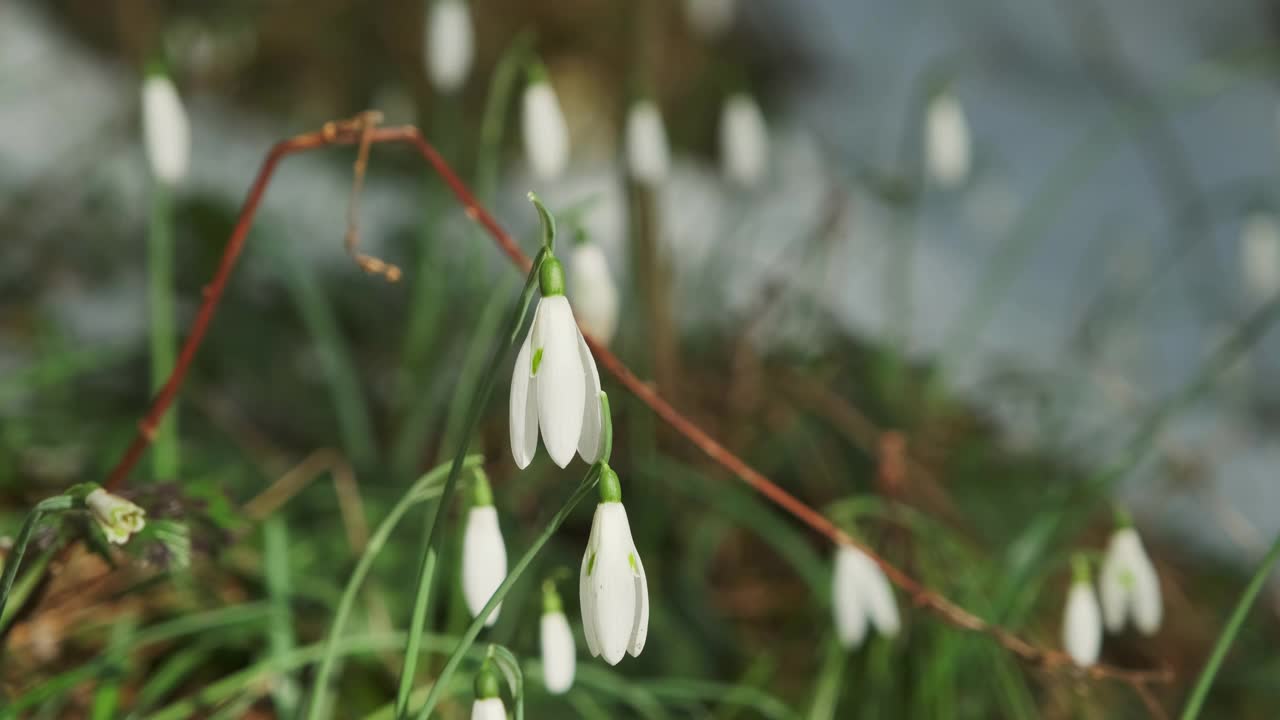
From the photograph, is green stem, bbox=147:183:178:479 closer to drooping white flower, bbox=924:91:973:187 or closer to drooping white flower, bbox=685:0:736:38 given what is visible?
drooping white flower, bbox=924:91:973:187

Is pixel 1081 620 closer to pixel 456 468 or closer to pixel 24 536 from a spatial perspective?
pixel 456 468

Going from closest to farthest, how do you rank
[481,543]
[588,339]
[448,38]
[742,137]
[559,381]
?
[559,381] → [481,543] → [588,339] → [448,38] → [742,137]

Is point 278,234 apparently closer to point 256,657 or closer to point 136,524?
point 256,657

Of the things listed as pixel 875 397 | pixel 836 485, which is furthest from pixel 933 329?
pixel 836 485

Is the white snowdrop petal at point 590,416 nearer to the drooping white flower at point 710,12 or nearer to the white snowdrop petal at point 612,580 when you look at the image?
the white snowdrop petal at point 612,580

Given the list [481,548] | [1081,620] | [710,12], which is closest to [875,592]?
[1081,620]

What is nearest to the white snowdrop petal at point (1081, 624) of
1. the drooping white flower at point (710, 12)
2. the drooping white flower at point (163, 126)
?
the drooping white flower at point (163, 126)

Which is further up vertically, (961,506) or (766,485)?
(766,485)

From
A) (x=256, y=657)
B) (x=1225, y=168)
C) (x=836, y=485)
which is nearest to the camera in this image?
(x=256, y=657)
